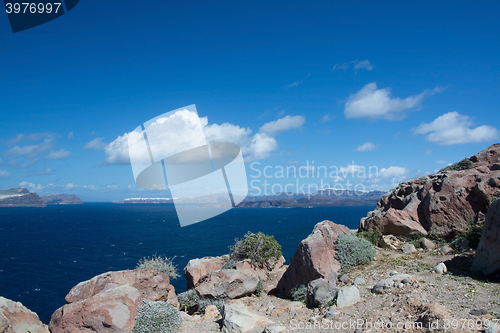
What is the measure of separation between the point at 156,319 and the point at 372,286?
23.6 ft

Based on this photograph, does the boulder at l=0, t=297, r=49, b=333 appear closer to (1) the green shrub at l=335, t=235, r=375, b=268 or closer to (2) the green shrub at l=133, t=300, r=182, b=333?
(2) the green shrub at l=133, t=300, r=182, b=333

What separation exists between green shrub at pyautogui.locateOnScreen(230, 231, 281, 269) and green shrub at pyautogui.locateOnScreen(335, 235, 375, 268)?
712 centimetres

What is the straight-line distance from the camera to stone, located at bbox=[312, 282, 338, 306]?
8.95m

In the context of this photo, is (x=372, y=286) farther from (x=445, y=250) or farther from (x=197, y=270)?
(x=197, y=270)

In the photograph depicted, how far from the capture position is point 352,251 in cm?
→ 1180

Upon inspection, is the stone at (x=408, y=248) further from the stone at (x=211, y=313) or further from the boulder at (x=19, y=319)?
the boulder at (x=19, y=319)

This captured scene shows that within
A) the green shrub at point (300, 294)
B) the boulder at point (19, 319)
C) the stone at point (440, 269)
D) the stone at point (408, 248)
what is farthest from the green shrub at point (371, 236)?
the boulder at point (19, 319)

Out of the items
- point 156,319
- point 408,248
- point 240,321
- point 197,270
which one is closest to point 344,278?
point 408,248

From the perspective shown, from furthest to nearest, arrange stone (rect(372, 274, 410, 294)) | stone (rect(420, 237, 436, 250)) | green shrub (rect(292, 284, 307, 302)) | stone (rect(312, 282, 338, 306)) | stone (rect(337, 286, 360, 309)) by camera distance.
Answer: stone (rect(420, 237, 436, 250)), green shrub (rect(292, 284, 307, 302)), stone (rect(312, 282, 338, 306)), stone (rect(372, 274, 410, 294)), stone (rect(337, 286, 360, 309))

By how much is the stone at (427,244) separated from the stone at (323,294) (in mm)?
6114

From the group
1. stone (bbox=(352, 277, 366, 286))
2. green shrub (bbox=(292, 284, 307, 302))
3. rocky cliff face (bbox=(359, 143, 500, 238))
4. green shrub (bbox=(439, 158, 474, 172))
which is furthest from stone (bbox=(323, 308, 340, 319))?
green shrub (bbox=(439, 158, 474, 172))

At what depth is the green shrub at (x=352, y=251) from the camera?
455 inches

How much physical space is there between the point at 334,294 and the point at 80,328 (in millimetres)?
8257

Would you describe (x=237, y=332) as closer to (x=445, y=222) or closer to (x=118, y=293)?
(x=118, y=293)
